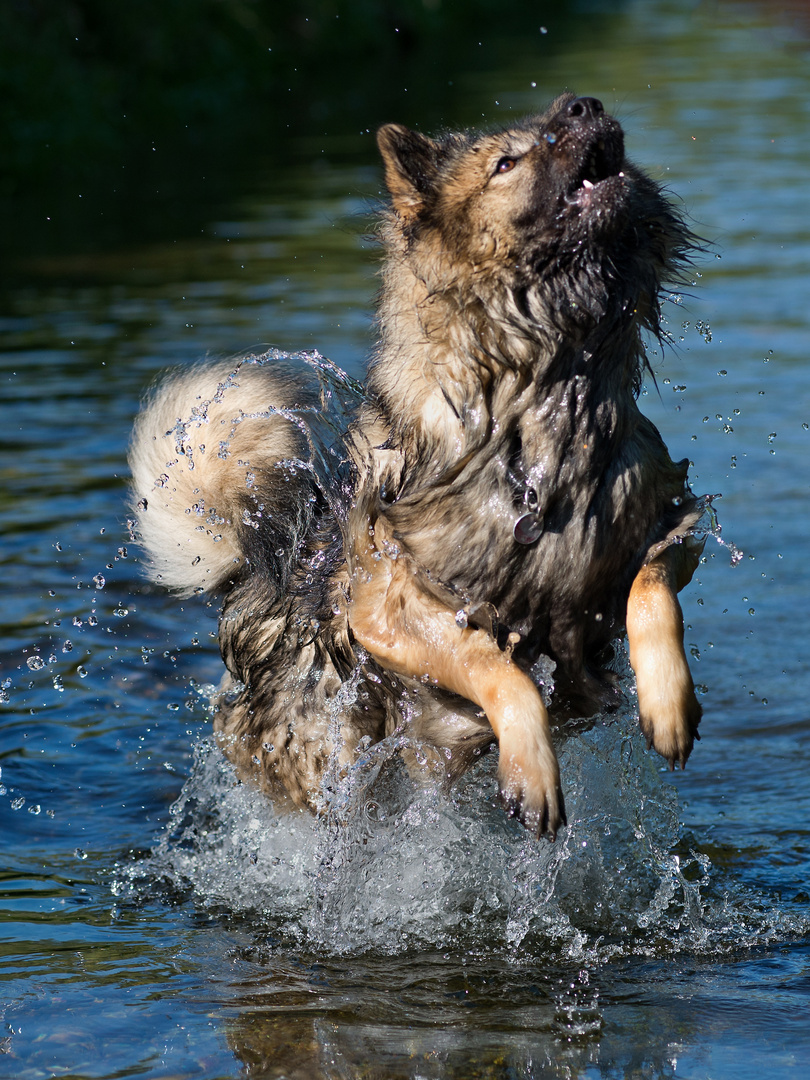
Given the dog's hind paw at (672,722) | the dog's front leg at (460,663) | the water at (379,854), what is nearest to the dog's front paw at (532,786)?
the dog's front leg at (460,663)

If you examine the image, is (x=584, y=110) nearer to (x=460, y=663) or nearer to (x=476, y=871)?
(x=460, y=663)

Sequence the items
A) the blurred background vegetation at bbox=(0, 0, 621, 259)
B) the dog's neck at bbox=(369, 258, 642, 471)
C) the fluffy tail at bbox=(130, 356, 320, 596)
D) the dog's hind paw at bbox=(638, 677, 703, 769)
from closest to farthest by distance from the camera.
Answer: the dog's hind paw at bbox=(638, 677, 703, 769) < the dog's neck at bbox=(369, 258, 642, 471) < the fluffy tail at bbox=(130, 356, 320, 596) < the blurred background vegetation at bbox=(0, 0, 621, 259)

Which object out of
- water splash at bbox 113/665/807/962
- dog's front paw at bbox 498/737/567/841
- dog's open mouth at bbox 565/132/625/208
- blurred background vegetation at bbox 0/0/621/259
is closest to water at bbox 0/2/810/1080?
water splash at bbox 113/665/807/962

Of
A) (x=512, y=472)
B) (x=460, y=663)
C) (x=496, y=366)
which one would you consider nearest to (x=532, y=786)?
(x=460, y=663)

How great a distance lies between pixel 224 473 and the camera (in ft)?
15.2

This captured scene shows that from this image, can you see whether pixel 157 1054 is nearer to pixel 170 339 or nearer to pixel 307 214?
pixel 170 339

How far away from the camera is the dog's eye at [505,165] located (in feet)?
12.5

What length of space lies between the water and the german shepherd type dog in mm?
298

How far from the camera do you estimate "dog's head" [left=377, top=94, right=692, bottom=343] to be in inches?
146

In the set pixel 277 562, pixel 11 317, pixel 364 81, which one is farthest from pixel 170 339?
pixel 364 81

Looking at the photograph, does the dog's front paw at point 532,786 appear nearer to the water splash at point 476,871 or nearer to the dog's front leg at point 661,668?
the dog's front leg at point 661,668

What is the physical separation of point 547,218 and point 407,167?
0.50 m

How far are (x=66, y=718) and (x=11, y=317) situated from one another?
22.0 ft

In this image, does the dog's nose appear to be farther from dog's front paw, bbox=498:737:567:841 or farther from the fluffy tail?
dog's front paw, bbox=498:737:567:841
